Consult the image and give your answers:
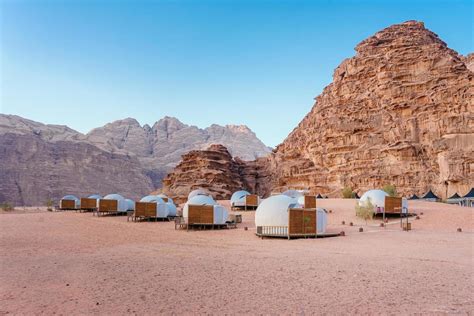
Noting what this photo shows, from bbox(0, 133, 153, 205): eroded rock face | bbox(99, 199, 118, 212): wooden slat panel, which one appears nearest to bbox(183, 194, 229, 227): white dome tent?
bbox(99, 199, 118, 212): wooden slat panel

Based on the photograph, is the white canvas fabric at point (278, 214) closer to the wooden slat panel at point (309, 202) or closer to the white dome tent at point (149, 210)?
the wooden slat panel at point (309, 202)

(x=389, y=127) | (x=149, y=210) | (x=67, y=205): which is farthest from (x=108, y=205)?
(x=389, y=127)

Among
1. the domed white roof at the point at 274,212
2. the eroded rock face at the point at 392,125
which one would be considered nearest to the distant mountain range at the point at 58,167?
the eroded rock face at the point at 392,125

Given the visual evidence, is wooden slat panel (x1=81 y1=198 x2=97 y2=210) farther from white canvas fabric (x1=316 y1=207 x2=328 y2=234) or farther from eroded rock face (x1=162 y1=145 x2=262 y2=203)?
white canvas fabric (x1=316 y1=207 x2=328 y2=234)

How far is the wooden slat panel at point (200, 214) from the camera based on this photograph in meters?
27.2

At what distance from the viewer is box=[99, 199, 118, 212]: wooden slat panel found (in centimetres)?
4191

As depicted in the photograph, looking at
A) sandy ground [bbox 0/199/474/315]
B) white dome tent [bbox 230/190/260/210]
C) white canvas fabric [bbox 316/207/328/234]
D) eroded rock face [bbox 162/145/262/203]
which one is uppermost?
eroded rock face [bbox 162/145/262/203]

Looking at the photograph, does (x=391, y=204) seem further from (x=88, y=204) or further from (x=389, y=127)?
(x=389, y=127)

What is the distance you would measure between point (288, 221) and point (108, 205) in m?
27.1

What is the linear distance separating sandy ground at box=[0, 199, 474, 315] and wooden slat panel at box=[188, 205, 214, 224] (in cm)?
1019

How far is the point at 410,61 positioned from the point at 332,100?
20.5m

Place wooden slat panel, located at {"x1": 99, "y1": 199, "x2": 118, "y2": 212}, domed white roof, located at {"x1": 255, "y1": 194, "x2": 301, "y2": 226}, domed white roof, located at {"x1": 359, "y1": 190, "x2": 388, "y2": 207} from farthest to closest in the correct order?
wooden slat panel, located at {"x1": 99, "y1": 199, "x2": 118, "y2": 212} → domed white roof, located at {"x1": 359, "y1": 190, "x2": 388, "y2": 207} → domed white roof, located at {"x1": 255, "y1": 194, "x2": 301, "y2": 226}

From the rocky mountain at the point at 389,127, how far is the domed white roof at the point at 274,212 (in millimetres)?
44694

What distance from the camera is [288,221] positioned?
2145 centimetres
